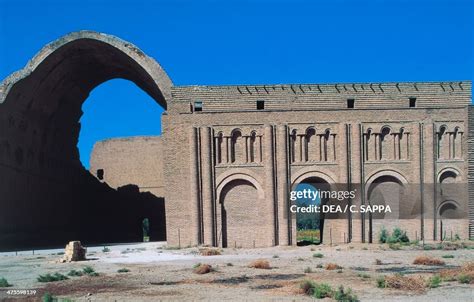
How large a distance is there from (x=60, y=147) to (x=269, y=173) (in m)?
18.2

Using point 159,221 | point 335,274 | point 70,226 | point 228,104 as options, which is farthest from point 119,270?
point 159,221

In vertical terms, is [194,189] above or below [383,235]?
above

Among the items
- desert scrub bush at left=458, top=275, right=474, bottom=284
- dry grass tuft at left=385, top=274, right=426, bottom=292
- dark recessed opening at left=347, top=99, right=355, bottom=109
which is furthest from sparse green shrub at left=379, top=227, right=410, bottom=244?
dry grass tuft at left=385, top=274, right=426, bottom=292

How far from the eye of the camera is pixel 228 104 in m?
28.3

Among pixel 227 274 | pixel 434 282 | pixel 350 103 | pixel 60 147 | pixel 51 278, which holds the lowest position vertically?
pixel 227 274

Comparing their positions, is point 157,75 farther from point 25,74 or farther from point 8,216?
point 8,216

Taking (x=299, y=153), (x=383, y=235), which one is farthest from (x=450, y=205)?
(x=299, y=153)

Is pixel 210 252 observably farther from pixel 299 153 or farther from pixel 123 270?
pixel 299 153

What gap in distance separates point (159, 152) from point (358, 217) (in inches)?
902

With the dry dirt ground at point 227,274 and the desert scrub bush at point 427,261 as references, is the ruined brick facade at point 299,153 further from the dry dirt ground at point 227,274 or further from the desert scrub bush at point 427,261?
the desert scrub bush at point 427,261

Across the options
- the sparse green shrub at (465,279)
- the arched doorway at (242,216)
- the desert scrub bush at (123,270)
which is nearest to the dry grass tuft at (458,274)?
the sparse green shrub at (465,279)

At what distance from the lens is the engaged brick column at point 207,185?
27.6 meters

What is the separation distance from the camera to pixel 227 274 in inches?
Answer: 669

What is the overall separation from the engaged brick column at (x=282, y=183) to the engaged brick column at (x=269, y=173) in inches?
12.6
